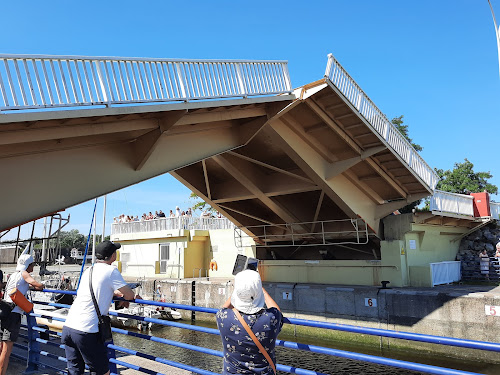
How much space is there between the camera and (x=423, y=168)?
42.7 feet

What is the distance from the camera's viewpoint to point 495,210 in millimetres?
18203

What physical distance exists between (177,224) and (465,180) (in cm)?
2291

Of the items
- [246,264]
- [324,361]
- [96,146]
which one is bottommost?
[324,361]

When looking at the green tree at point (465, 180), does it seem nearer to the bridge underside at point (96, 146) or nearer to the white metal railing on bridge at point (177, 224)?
the white metal railing on bridge at point (177, 224)

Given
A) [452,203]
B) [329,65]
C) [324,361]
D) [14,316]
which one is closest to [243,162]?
[329,65]

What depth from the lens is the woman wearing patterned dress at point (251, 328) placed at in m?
2.72

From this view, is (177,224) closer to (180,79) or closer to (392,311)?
(392,311)

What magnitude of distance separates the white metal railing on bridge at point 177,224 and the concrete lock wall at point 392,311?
6.92 meters

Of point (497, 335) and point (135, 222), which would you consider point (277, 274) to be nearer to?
point (497, 335)

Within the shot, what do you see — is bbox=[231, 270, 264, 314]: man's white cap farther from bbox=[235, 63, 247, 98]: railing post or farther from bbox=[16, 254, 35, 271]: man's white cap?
bbox=[235, 63, 247, 98]: railing post

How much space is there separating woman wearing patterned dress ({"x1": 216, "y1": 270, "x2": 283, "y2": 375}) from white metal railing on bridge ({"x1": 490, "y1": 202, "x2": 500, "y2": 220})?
18207 millimetres

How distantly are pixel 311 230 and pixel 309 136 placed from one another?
17.5 ft

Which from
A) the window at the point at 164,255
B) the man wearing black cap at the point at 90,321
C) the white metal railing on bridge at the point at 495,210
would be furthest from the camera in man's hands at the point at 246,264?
the window at the point at 164,255

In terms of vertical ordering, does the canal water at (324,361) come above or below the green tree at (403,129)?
below
